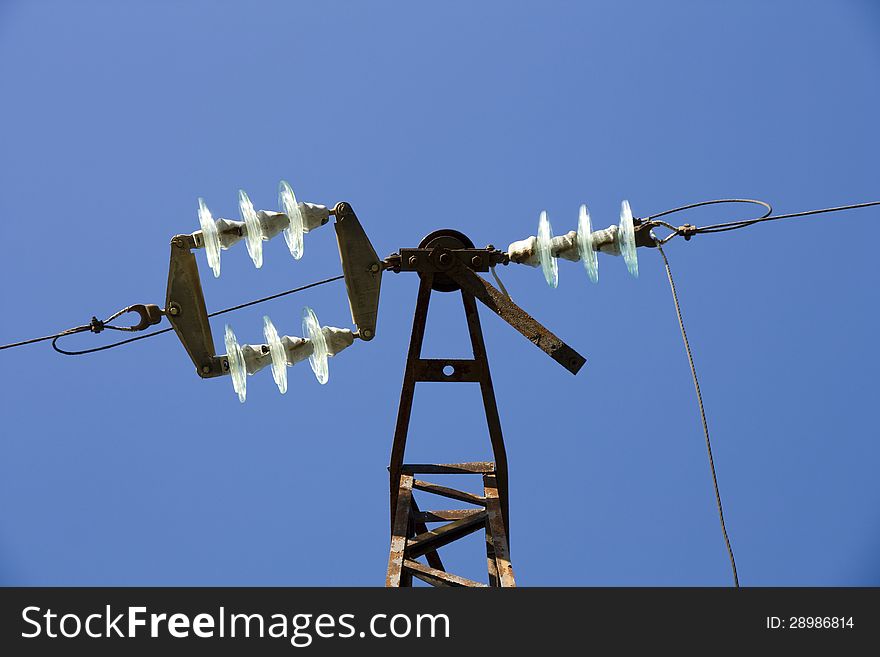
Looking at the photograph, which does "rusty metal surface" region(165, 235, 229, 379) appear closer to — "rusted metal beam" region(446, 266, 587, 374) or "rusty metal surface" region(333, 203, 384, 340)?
"rusty metal surface" region(333, 203, 384, 340)

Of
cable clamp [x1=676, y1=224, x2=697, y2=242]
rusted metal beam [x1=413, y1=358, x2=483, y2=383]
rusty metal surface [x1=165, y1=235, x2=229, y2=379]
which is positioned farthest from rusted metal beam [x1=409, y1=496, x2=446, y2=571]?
cable clamp [x1=676, y1=224, x2=697, y2=242]

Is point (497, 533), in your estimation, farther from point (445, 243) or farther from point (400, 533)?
point (445, 243)

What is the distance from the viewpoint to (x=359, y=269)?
1140 cm

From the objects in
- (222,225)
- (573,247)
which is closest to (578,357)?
(573,247)

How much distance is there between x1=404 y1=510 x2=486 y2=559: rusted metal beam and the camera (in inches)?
456

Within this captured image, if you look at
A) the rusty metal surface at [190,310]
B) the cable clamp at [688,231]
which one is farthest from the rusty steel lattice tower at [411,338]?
the cable clamp at [688,231]

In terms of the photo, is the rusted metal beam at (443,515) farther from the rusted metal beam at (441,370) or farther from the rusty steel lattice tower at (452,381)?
the rusted metal beam at (441,370)

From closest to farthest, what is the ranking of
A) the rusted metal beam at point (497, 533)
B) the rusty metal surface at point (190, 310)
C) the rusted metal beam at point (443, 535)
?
the rusted metal beam at point (497, 533)
the rusty metal surface at point (190, 310)
the rusted metal beam at point (443, 535)

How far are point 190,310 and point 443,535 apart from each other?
3.25 metres

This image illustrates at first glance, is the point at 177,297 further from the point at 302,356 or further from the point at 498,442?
the point at 498,442

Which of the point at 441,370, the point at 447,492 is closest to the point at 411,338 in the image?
the point at 441,370

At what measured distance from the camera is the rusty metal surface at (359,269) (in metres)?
11.3

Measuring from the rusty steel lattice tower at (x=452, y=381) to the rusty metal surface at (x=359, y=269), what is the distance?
0.20 meters

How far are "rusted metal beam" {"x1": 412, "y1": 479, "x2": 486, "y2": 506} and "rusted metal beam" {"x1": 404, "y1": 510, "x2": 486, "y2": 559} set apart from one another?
15 centimetres
